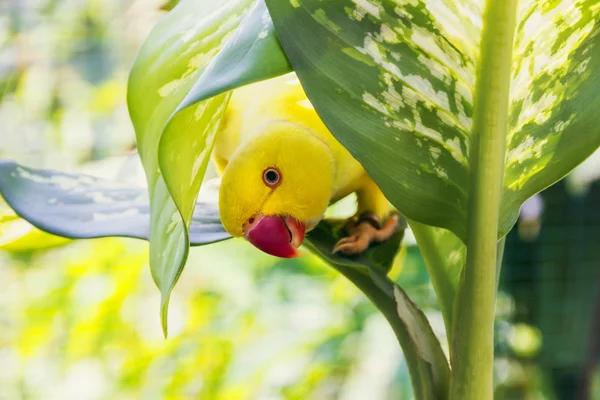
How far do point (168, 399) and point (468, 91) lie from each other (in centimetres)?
85

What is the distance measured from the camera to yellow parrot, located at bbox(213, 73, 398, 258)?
399mm

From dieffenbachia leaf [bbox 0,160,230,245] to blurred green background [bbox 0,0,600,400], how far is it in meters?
0.55

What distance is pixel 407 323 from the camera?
299 millimetres

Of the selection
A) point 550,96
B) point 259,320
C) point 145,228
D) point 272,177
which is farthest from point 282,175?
point 259,320

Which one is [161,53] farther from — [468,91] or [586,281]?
[586,281]

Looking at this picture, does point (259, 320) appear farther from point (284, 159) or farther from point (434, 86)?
point (434, 86)

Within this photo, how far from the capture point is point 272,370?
99cm

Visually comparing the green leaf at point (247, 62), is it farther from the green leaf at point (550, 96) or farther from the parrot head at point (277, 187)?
the parrot head at point (277, 187)

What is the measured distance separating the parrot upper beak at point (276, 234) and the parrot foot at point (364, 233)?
32mm

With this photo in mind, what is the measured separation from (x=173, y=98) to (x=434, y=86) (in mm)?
99

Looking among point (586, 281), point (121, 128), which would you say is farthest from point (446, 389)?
point (121, 128)

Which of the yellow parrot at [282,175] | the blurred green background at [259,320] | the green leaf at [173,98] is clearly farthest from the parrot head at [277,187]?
the blurred green background at [259,320]

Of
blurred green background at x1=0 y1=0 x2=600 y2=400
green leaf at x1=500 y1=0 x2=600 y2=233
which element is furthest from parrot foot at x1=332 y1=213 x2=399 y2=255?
blurred green background at x1=0 y1=0 x2=600 y2=400

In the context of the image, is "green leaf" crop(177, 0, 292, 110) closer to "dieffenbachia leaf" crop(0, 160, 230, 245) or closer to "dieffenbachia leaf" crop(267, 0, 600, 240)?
"dieffenbachia leaf" crop(267, 0, 600, 240)
